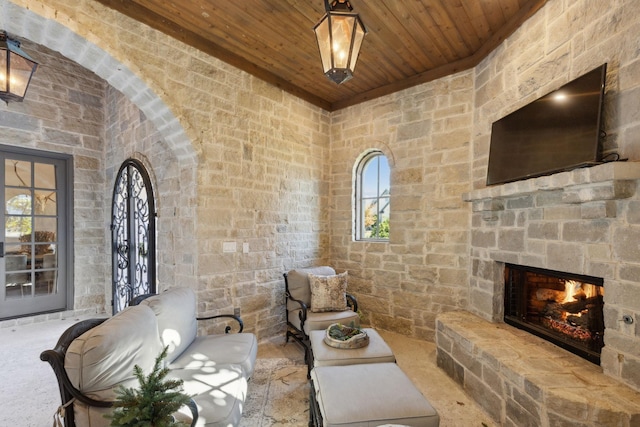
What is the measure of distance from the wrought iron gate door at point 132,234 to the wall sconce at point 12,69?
144cm

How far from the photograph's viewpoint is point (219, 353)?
2283mm

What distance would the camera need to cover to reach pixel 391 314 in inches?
154

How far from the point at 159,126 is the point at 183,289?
166cm

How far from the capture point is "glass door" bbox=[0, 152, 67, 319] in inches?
159

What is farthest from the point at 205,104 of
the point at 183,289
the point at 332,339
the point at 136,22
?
the point at 332,339

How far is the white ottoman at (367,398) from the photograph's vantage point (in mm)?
1561

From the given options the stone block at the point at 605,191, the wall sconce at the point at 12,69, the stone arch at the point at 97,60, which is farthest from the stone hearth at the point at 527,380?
the wall sconce at the point at 12,69

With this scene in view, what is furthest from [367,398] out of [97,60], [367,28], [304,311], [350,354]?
[97,60]

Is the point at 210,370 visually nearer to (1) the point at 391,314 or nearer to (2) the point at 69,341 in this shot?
(2) the point at 69,341

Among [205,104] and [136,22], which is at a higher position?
[136,22]

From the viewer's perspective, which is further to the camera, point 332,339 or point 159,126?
point 159,126

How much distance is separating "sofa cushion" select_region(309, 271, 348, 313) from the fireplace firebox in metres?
1.62

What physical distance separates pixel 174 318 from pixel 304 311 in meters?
1.36

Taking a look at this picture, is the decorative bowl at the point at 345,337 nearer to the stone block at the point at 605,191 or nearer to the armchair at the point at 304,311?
the armchair at the point at 304,311
